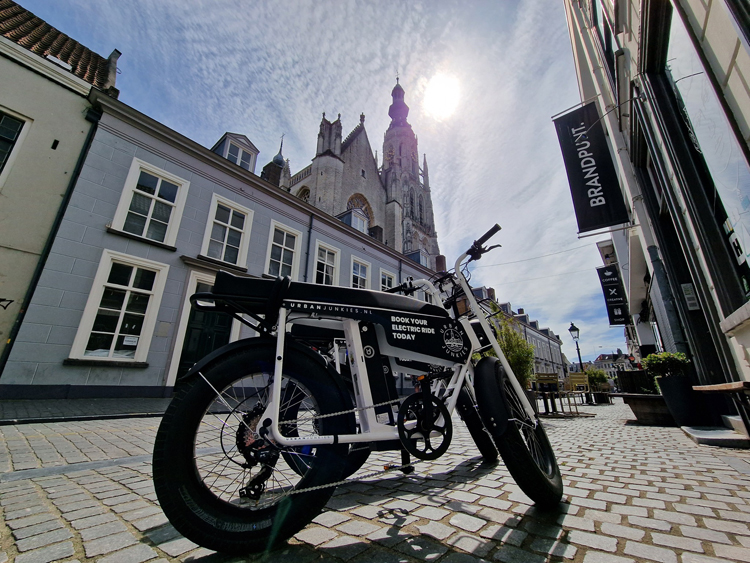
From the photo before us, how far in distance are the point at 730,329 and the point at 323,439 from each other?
4.54m

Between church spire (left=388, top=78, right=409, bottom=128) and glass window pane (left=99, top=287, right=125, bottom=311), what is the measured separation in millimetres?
49436

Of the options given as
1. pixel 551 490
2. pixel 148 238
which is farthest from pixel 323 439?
pixel 148 238

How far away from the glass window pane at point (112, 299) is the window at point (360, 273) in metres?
9.37

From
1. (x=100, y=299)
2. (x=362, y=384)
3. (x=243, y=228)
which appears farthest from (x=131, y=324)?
(x=362, y=384)

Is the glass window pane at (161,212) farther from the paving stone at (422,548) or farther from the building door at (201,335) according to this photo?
the paving stone at (422,548)

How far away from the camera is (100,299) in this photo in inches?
324

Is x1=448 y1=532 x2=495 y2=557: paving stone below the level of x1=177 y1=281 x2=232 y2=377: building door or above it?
below

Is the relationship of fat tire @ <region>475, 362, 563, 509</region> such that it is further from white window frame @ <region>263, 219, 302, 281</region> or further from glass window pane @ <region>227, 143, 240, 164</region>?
glass window pane @ <region>227, 143, 240, 164</region>

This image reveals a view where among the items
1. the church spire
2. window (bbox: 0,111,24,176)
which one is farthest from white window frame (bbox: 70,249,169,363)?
the church spire

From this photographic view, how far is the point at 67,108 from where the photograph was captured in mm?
8898

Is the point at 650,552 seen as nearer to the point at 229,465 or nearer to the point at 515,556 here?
the point at 515,556

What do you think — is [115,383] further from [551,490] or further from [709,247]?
[709,247]

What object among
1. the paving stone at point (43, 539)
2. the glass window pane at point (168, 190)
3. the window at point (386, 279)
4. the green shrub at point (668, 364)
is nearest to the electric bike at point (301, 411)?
the paving stone at point (43, 539)

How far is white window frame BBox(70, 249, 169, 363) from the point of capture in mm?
7793
